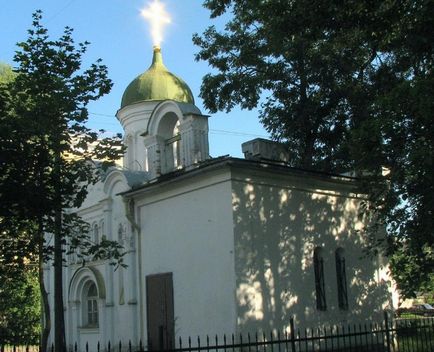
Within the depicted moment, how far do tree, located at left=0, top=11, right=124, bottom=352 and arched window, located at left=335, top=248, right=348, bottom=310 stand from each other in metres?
8.65

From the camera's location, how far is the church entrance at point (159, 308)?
14.4 m

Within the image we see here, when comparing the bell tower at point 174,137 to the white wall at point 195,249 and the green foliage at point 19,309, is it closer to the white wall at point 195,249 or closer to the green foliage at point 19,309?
the white wall at point 195,249

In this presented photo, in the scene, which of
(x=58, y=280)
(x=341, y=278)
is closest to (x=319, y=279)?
(x=341, y=278)

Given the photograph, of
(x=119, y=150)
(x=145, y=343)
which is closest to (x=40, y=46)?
(x=119, y=150)

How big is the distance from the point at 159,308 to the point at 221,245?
9.49 feet

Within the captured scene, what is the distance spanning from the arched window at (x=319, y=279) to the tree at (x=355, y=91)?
171 centimetres

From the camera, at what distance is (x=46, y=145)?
23.6 feet

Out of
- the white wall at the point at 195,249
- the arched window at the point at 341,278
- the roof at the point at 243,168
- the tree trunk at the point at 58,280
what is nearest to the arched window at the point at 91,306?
the white wall at the point at 195,249

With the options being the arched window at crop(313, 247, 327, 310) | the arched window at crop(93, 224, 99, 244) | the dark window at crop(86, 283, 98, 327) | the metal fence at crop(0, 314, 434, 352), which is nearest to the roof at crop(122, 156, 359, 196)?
the arched window at crop(313, 247, 327, 310)

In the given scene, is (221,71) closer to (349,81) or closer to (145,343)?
(349,81)

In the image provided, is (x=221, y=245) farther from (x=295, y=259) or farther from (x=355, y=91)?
(x=355, y=91)

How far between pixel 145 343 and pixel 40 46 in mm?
9725

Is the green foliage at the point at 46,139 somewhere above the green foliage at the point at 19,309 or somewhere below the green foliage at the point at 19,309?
above

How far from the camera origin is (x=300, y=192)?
14.6 meters
